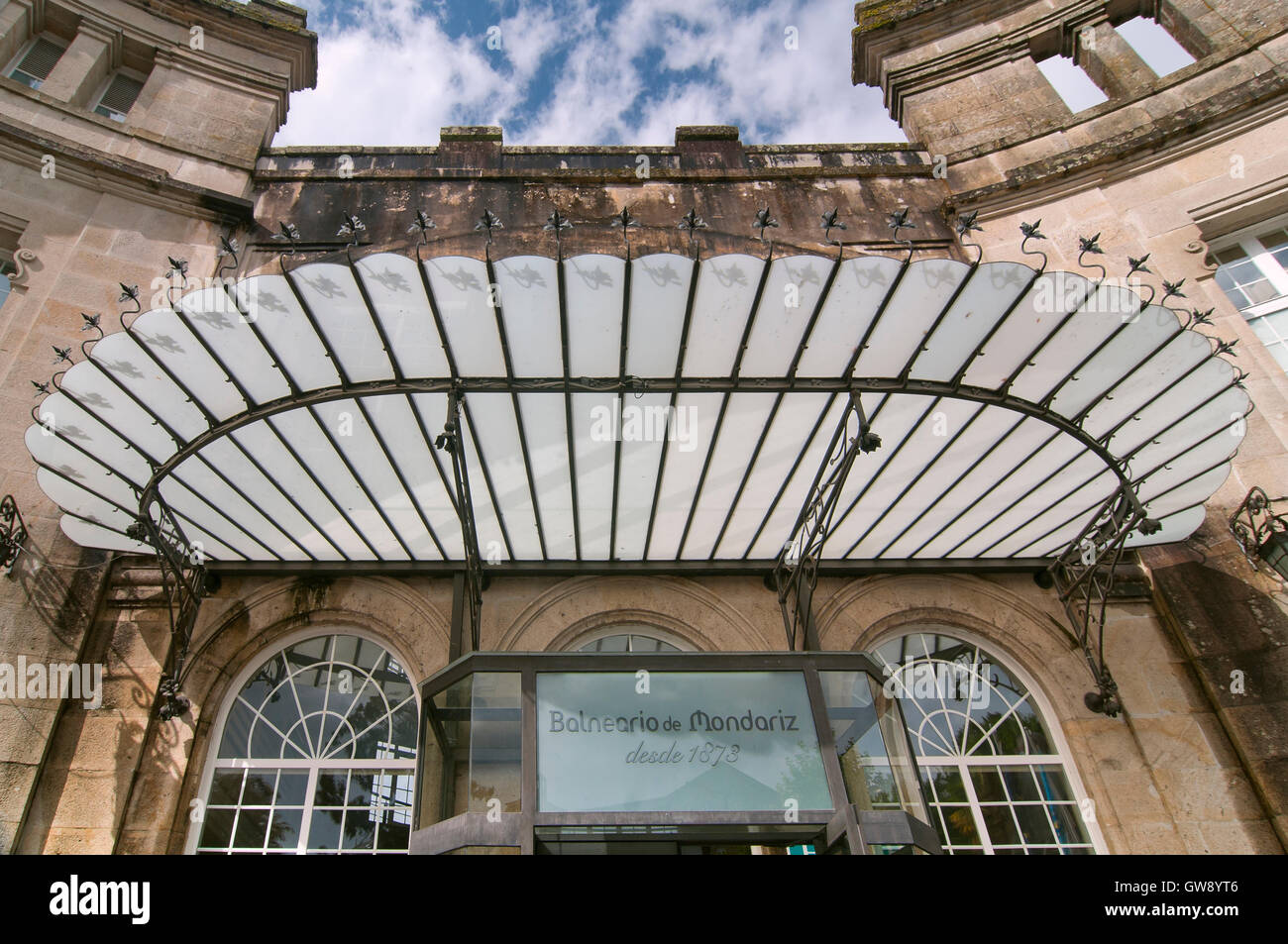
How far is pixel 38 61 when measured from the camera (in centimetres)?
1007

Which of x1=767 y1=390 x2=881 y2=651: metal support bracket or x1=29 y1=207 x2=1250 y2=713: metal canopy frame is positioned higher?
x1=29 y1=207 x2=1250 y2=713: metal canopy frame

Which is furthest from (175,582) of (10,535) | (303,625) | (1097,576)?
(1097,576)

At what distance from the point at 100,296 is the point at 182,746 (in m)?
4.88

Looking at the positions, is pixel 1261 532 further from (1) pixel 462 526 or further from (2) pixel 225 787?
(2) pixel 225 787

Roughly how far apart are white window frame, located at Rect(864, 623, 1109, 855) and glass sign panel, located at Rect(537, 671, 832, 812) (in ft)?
6.18

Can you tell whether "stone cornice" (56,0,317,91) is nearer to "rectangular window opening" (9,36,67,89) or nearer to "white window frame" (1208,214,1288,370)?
"rectangular window opening" (9,36,67,89)

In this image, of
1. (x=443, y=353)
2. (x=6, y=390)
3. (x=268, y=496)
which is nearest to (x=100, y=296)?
(x=6, y=390)

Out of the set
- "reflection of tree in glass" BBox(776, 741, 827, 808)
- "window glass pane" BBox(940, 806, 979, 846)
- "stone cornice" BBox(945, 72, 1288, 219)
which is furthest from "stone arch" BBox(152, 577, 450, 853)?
"stone cornice" BBox(945, 72, 1288, 219)

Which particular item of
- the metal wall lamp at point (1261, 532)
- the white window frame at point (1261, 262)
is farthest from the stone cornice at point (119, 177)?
the white window frame at point (1261, 262)

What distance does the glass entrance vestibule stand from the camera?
188 inches

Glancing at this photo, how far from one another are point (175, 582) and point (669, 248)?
5.73 m

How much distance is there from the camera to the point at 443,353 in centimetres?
533

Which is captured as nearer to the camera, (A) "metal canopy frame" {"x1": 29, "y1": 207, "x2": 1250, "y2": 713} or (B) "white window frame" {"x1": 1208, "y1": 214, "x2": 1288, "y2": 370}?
(A) "metal canopy frame" {"x1": 29, "y1": 207, "x2": 1250, "y2": 713}

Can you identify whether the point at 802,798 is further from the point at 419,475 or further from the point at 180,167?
the point at 180,167
